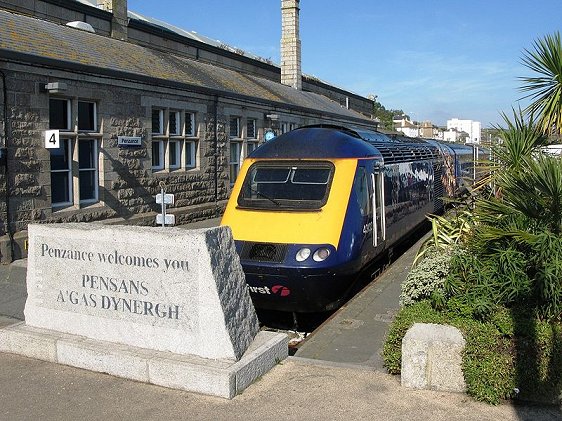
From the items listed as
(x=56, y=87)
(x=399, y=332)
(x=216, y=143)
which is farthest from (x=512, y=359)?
(x=216, y=143)

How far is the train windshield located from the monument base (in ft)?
9.80

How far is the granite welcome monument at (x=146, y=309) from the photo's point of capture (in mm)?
5289

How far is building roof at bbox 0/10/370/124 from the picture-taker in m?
11.8

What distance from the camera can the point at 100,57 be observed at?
1425cm

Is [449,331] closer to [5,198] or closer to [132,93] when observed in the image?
[5,198]

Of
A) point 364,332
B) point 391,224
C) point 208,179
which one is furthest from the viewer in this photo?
point 208,179

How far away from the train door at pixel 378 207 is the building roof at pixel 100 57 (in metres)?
6.78

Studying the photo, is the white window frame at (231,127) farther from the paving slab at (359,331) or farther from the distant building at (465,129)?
the distant building at (465,129)

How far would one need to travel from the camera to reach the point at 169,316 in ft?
18.2

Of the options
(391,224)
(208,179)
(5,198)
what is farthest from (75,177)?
(391,224)

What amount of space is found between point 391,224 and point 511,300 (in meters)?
5.15

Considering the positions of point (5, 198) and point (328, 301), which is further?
point (5, 198)

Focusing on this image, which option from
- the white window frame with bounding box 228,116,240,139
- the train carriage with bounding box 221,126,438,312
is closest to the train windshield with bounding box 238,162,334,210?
the train carriage with bounding box 221,126,438,312

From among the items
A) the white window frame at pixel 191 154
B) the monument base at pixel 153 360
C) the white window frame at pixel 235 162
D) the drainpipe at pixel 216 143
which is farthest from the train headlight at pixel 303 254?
the white window frame at pixel 235 162
